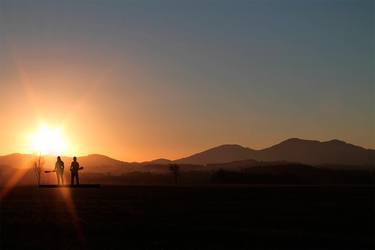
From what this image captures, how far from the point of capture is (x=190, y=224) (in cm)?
1602

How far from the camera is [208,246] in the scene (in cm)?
1256

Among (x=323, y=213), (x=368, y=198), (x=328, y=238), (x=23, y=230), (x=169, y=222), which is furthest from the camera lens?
(x=368, y=198)

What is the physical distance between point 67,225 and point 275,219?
17.7ft

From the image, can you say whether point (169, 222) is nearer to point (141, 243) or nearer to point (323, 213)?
point (141, 243)

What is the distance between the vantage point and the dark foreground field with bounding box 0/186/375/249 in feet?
42.6

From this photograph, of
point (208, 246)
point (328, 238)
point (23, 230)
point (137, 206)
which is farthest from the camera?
point (137, 206)

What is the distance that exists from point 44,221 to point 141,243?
5076mm

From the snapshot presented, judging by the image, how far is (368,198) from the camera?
81.0 ft

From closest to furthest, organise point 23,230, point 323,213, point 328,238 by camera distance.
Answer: point 328,238
point 23,230
point 323,213

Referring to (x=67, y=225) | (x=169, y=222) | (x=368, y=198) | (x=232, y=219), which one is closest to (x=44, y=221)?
(x=67, y=225)

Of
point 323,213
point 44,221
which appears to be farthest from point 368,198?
point 44,221

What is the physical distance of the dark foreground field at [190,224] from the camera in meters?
13.0

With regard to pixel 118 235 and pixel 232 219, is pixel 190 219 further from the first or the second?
pixel 118 235

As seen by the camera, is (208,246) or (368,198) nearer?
(208,246)
